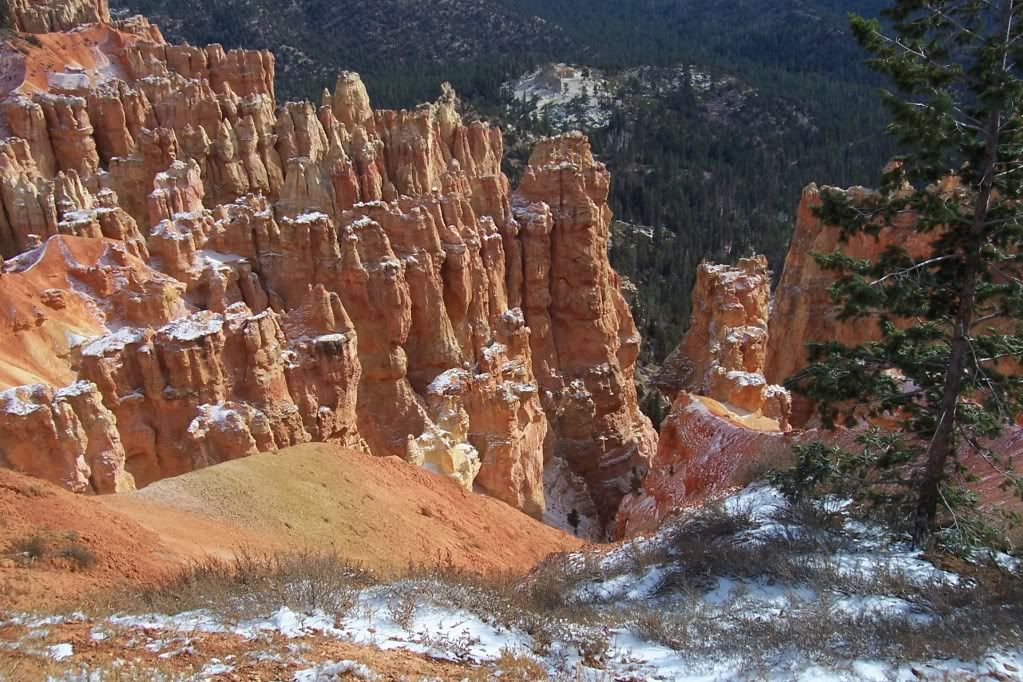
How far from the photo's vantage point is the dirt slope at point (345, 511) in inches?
428

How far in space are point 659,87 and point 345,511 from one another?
313ft

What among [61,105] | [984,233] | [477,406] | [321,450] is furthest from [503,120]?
[984,233]

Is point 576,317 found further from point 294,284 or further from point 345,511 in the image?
point 345,511

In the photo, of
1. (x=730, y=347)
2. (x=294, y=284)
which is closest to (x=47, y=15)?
(x=294, y=284)

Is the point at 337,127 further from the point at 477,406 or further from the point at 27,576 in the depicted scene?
the point at 27,576

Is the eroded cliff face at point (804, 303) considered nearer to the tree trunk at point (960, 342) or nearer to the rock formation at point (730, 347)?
the rock formation at point (730, 347)

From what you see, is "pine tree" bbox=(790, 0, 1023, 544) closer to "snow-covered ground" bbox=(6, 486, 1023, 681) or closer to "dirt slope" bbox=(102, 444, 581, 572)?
"snow-covered ground" bbox=(6, 486, 1023, 681)

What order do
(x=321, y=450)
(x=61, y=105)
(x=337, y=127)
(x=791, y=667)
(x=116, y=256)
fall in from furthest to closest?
(x=337, y=127) → (x=61, y=105) → (x=116, y=256) → (x=321, y=450) → (x=791, y=667)

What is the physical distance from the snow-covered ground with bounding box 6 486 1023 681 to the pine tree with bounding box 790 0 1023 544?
124 cm

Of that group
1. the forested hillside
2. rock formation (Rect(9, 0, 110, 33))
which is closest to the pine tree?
the forested hillside

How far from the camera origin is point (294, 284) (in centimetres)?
2231

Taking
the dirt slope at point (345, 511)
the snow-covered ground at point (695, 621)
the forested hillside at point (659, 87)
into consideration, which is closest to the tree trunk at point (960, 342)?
the snow-covered ground at point (695, 621)

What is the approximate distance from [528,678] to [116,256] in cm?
1612

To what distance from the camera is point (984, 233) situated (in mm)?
7574
